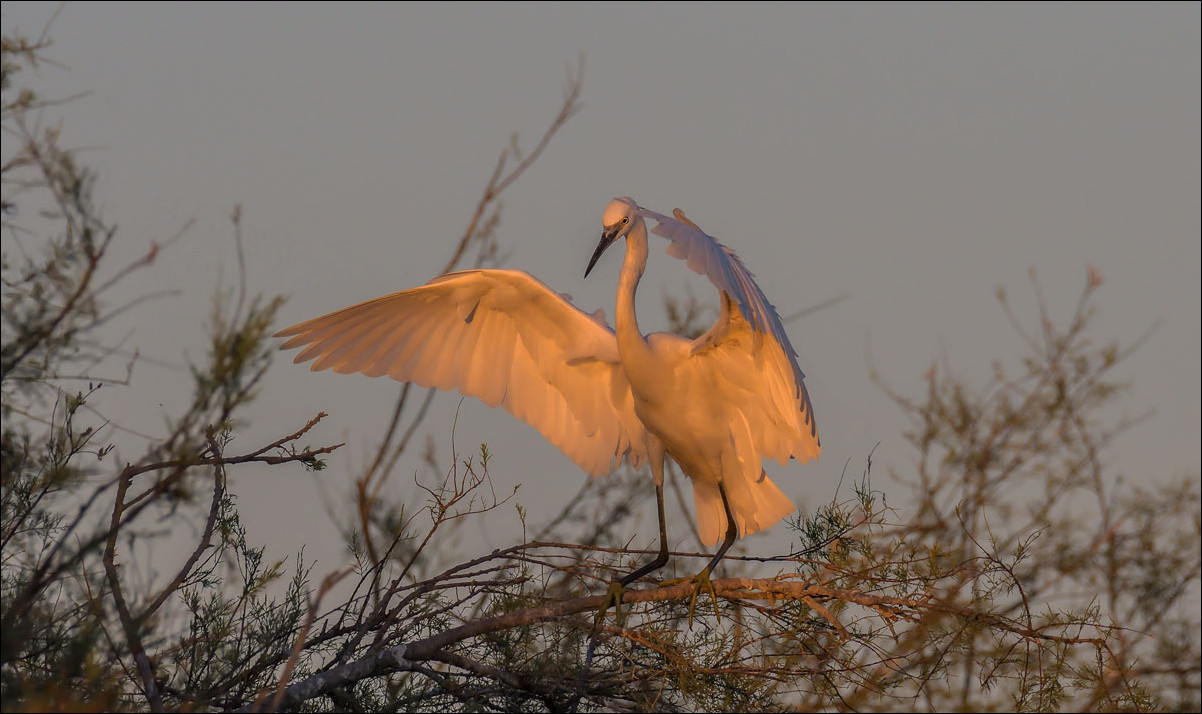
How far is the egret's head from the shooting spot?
5129 millimetres

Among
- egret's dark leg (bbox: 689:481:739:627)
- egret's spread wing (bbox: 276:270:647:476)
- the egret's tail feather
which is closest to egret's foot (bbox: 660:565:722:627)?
egret's dark leg (bbox: 689:481:739:627)

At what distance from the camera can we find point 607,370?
5551mm

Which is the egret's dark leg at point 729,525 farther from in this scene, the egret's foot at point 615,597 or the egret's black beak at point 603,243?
the egret's black beak at point 603,243

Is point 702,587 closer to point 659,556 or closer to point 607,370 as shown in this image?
point 659,556

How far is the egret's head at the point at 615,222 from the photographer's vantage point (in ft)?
16.8

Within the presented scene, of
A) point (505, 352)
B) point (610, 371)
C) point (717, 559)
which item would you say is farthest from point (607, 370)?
point (717, 559)

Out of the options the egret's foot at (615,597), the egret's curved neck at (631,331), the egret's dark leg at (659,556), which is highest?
the egret's curved neck at (631,331)

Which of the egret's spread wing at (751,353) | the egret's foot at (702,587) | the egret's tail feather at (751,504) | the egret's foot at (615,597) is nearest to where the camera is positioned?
the egret's spread wing at (751,353)

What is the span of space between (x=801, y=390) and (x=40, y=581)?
2660mm

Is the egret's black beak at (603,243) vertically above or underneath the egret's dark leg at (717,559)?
above

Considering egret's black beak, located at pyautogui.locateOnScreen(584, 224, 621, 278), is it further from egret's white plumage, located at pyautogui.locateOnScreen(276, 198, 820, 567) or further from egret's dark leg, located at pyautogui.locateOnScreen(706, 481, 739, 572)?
egret's dark leg, located at pyautogui.locateOnScreen(706, 481, 739, 572)

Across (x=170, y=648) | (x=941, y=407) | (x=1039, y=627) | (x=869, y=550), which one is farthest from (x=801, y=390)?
(x=941, y=407)

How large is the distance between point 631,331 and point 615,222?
486mm

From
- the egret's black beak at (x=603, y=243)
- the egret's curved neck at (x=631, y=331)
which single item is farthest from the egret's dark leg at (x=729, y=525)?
the egret's black beak at (x=603, y=243)
